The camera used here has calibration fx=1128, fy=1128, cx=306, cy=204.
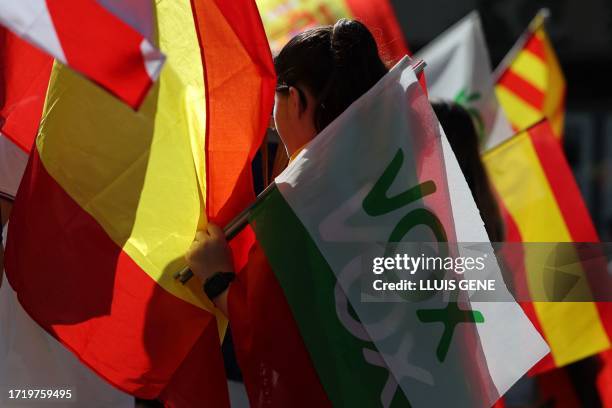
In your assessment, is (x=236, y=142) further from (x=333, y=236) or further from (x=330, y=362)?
(x=330, y=362)

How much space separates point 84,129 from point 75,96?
0.07 meters

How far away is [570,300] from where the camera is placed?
314 cm

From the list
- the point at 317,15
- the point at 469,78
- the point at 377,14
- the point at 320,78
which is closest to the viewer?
the point at 320,78

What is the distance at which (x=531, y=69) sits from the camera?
4742mm

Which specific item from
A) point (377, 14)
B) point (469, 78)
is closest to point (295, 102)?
point (377, 14)

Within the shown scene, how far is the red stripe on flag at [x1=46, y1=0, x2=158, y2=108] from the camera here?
176 centimetres

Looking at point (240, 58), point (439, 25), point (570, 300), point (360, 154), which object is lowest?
point (439, 25)

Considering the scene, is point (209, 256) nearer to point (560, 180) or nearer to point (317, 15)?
point (560, 180)

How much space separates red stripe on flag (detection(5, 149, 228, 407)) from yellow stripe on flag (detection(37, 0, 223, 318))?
1.1 inches

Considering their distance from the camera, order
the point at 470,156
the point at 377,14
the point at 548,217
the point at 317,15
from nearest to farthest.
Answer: the point at 470,156
the point at 548,217
the point at 377,14
the point at 317,15

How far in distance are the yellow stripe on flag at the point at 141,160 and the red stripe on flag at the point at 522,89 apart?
274 cm

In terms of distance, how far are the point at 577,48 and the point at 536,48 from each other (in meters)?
4.81

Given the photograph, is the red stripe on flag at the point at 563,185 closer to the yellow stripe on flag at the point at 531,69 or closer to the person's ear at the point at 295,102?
the yellow stripe on flag at the point at 531,69

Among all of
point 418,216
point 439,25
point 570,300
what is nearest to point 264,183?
point 418,216
